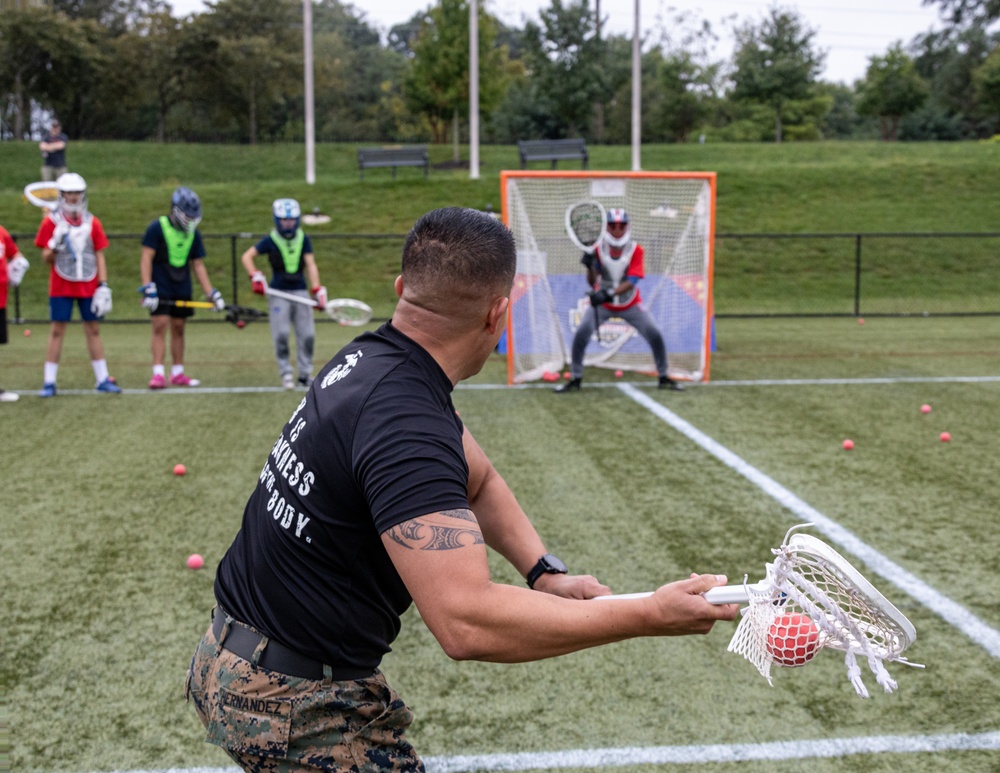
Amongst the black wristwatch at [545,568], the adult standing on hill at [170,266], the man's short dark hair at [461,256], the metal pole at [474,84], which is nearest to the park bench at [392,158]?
the metal pole at [474,84]

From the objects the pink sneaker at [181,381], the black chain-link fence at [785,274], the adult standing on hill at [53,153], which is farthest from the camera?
the adult standing on hill at [53,153]

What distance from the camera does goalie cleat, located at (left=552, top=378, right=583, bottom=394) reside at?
1076 cm

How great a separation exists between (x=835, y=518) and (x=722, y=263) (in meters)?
15.9

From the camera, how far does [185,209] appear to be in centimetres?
1050

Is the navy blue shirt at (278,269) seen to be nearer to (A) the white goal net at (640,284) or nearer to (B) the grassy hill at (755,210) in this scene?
(A) the white goal net at (640,284)

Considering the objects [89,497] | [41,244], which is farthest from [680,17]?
[89,497]

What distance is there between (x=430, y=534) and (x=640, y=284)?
11.1 meters

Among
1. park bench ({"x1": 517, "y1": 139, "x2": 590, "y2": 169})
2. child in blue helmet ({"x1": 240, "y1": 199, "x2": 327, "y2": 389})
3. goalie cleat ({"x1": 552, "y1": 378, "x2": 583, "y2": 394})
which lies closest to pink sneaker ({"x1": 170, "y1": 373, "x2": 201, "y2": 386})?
child in blue helmet ({"x1": 240, "y1": 199, "x2": 327, "y2": 389})

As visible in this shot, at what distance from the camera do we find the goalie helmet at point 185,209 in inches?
412

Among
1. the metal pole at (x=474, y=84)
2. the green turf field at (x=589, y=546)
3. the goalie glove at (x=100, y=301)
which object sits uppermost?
the metal pole at (x=474, y=84)

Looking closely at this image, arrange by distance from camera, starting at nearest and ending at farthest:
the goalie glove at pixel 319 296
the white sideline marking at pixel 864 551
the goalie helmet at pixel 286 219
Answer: the white sideline marking at pixel 864 551 < the goalie helmet at pixel 286 219 < the goalie glove at pixel 319 296

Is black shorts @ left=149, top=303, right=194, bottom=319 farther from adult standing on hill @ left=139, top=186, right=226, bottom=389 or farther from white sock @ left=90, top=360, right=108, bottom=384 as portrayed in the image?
white sock @ left=90, top=360, right=108, bottom=384

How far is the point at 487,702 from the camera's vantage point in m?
4.05

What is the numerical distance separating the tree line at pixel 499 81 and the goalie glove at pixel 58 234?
25.0m
